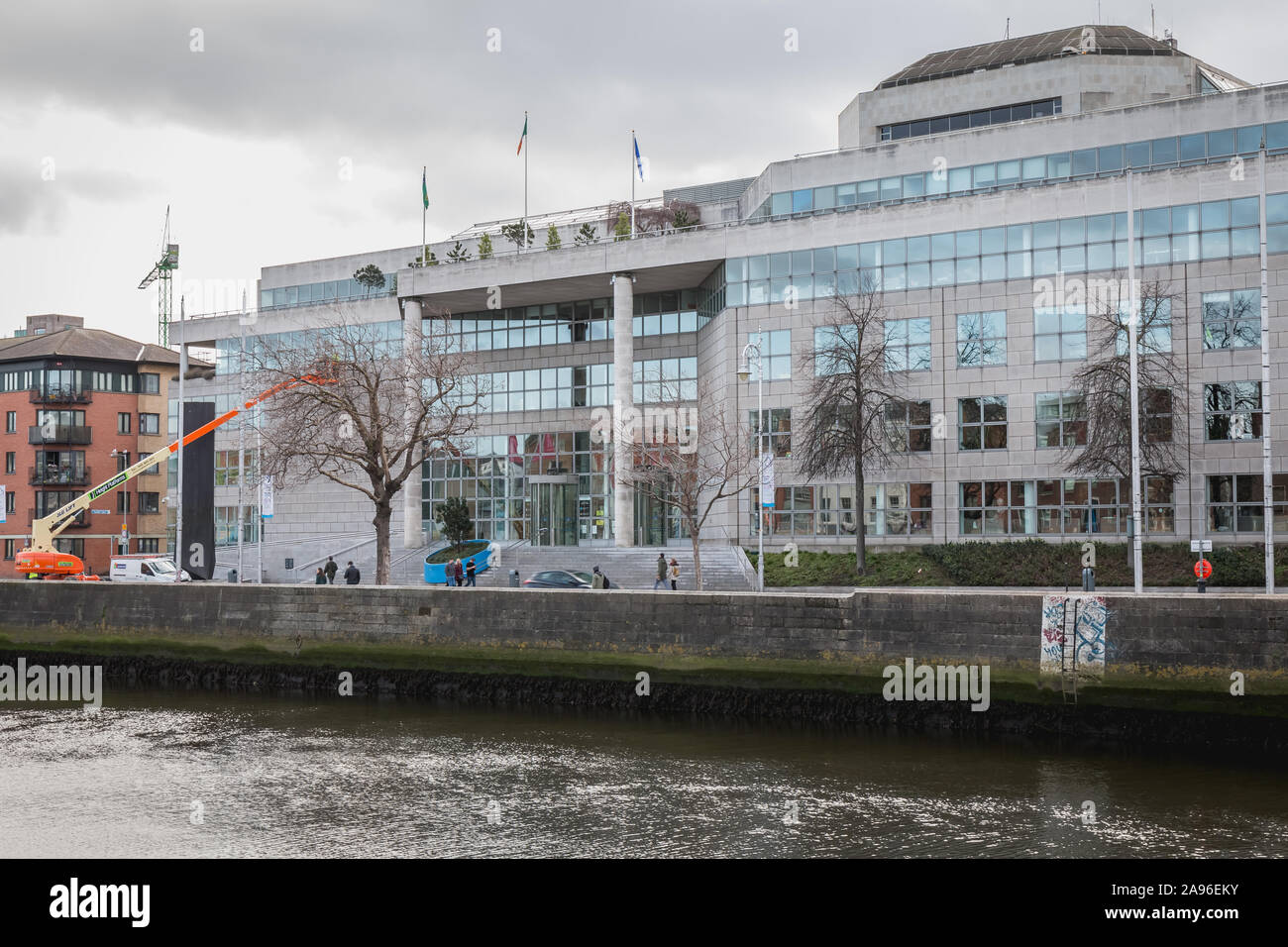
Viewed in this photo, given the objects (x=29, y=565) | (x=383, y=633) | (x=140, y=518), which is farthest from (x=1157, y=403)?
(x=140, y=518)

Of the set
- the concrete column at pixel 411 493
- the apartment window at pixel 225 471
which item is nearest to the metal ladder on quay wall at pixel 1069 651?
the concrete column at pixel 411 493

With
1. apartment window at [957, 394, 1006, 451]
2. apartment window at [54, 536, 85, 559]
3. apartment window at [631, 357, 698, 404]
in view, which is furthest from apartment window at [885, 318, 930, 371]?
apartment window at [54, 536, 85, 559]

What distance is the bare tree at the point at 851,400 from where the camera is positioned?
44188 mm

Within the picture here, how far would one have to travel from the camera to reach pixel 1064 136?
49281mm

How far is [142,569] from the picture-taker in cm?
4794

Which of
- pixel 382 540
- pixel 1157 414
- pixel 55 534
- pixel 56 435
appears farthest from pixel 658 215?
pixel 56 435

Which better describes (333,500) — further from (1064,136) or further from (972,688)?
(972,688)

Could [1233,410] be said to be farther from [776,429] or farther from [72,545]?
[72,545]

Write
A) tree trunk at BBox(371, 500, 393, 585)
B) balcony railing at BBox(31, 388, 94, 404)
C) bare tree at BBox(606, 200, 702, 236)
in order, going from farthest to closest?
1. balcony railing at BBox(31, 388, 94, 404)
2. bare tree at BBox(606, 200, 702, 236)
3. tree trunk at BBox(371, 500, 393, 585)

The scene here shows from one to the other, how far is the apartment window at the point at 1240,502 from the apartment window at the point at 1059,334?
276 inches

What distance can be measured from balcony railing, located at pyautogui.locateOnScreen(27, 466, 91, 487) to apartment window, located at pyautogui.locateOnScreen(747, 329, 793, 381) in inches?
1943

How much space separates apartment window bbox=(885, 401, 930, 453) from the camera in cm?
4784

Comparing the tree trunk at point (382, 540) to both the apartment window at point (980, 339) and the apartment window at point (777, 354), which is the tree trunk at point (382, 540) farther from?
the apartment window at point (980, 339)

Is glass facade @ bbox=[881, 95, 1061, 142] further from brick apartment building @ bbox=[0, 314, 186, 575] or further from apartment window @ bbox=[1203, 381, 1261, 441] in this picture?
brick apartment building @ bbox=[0, 314, 186, 575]
